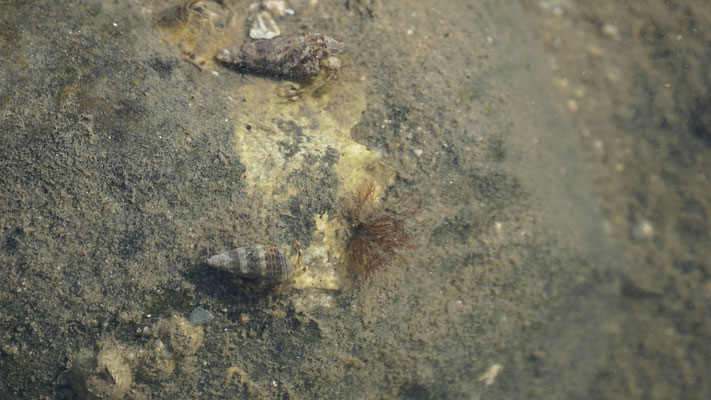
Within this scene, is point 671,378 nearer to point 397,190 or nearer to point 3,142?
point 397,190

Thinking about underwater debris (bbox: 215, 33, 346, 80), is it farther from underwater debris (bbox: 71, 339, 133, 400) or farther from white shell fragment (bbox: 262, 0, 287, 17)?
underwater debris (bbox: 71, 339, 133, 400)

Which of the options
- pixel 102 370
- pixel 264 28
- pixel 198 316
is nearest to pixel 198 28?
pixel 264 28

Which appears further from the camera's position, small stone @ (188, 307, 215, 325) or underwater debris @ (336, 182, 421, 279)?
underwater debris @ (336, 182, 421, 279)

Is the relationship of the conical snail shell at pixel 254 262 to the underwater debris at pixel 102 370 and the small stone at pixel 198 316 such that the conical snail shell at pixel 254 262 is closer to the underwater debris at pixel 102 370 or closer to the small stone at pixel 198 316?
the small stone at pixel 198 316

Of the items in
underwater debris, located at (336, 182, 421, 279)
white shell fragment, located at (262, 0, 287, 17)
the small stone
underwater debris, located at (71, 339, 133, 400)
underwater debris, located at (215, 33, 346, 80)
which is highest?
white shell fragment, located at (262, 0, 287, 17)

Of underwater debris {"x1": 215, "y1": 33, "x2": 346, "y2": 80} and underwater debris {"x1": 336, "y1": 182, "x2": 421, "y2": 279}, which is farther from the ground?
underwater debris {"x1": 215, "y1": 33, "x2": 346, "y2": 80}

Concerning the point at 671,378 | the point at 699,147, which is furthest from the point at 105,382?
the point at 699,147

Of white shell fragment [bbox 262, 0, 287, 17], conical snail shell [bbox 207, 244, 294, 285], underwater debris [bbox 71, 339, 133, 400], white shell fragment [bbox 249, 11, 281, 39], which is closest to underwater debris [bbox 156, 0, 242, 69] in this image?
white shell fragment [bbox 249, 11, 281, 39]

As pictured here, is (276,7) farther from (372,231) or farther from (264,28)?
(372,231)
